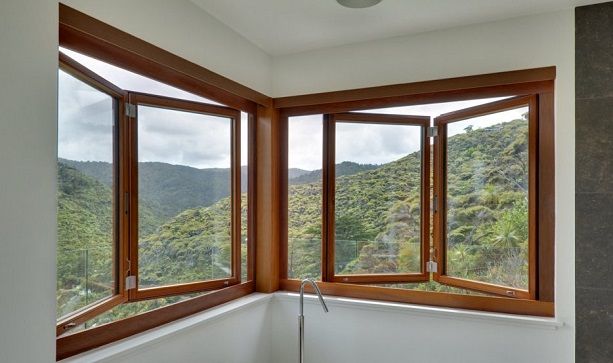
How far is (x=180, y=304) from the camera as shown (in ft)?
7.20

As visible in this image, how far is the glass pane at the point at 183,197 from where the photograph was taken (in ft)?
6.78

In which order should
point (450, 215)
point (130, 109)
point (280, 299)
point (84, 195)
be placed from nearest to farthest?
1. point (84, 195)
2. point (130, 109)
3. point (450, 215)
4. point (280, 299)

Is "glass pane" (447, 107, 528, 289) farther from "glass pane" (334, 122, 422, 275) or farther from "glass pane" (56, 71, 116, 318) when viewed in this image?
"glass pane" (56, 71, 116, 318)

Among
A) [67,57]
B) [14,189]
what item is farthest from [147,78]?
[14,189]

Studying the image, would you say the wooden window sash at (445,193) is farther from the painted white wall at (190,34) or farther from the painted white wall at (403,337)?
the painted white wall at (190,34)

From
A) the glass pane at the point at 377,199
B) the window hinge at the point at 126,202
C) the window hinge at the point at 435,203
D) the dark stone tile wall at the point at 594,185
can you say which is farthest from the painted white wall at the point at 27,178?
the dark stone tile wall at the point at 594,185

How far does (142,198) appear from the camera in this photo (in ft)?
6.67

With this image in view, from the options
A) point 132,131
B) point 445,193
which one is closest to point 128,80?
point 132,131

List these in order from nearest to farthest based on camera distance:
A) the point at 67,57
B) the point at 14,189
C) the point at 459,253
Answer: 1. the point at 14,189
2. the point at 67,57
3. the point at 459,253

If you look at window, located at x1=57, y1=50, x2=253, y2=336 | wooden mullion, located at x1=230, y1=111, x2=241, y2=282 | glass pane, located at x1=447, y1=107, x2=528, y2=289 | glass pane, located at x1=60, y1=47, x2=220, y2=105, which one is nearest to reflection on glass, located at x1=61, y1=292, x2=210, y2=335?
window, located at x1=57, y1=50, x2=253, y2=336

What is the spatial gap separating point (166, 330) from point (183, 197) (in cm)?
71

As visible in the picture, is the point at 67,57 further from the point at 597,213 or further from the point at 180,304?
the point at 597,213

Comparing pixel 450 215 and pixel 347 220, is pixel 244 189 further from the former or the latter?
pixel 450 215

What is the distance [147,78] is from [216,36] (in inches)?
19.8
